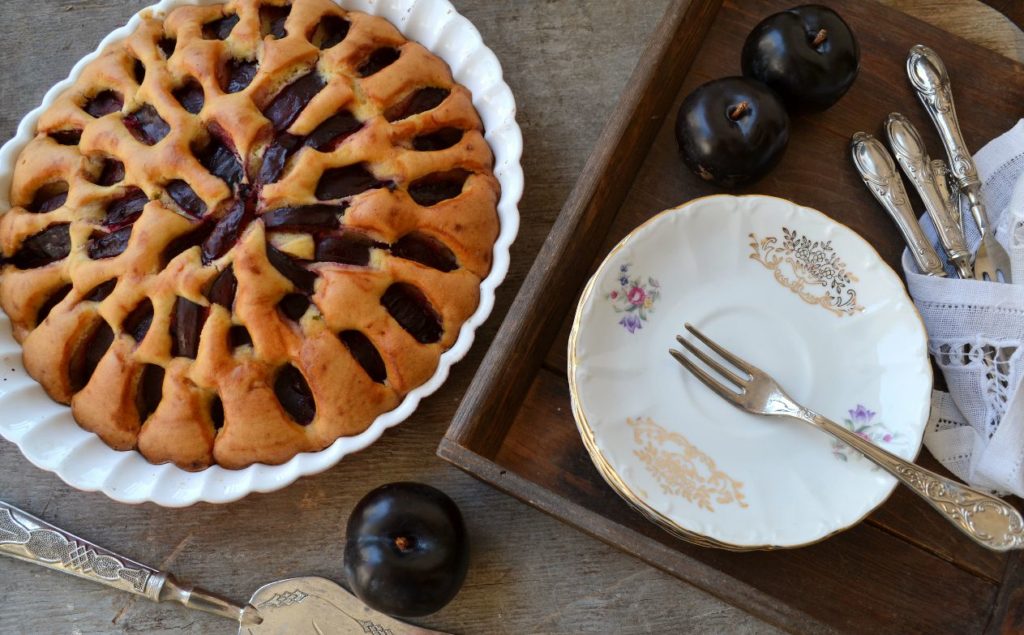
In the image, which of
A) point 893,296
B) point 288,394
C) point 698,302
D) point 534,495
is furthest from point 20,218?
point 893,296

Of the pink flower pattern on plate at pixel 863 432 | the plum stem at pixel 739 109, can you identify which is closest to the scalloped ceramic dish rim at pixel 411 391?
the plum stem at pixel 739 109

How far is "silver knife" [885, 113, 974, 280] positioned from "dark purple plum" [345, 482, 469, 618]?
60 centimetres

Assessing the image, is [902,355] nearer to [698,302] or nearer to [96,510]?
[698,302]

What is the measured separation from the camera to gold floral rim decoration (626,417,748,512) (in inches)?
29.6

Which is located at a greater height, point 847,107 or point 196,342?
point 847,107

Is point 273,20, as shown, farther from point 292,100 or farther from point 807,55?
point 807,55

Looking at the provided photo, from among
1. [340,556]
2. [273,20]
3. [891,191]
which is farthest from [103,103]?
[891,191]

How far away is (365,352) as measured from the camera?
2.71ft

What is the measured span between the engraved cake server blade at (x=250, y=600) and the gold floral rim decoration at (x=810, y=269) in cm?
A: 55

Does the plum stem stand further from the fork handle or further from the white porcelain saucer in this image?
the fork handle

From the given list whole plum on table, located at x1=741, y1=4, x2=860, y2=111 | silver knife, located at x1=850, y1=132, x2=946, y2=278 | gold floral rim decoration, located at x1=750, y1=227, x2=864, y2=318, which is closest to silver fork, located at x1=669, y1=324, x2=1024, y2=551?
gold floral rim decoration, located at x1=750, y1=227, x2=864, y2=318

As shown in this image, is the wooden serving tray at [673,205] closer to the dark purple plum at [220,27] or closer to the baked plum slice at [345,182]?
the baked plum slice at [345,182]

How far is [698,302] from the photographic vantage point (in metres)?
0.82

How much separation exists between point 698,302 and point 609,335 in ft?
0.34
